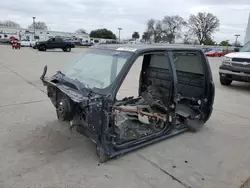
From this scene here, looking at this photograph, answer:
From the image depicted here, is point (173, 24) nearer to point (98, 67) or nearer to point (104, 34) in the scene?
point (104, 34)

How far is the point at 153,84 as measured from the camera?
4109mm

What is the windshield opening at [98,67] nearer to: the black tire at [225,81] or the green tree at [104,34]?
the black tire at [225,81]

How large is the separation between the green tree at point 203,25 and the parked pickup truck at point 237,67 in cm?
5684

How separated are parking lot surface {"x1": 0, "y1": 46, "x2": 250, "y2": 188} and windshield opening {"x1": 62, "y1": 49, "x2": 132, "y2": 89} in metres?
0.95

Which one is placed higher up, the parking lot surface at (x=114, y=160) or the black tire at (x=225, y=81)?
the black tire at (x=225, y=81)

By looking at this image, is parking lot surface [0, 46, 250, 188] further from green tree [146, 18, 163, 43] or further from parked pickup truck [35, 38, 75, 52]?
green tree [146, 18, 163, 43]

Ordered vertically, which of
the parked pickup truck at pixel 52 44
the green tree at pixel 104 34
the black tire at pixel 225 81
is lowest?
the black tire at pixel 225 81

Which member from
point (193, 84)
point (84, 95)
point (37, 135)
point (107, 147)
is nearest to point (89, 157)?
point (107, 147)

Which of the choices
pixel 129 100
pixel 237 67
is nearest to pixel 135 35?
pixel 237 67

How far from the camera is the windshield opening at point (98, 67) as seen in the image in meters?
2.76

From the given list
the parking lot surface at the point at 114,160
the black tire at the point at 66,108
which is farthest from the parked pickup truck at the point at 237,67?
the black tire at the point at 66,108

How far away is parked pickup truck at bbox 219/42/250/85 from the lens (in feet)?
23.3

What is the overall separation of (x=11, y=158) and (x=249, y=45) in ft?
28.3

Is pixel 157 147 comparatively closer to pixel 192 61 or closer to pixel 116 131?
pixel 116 131
